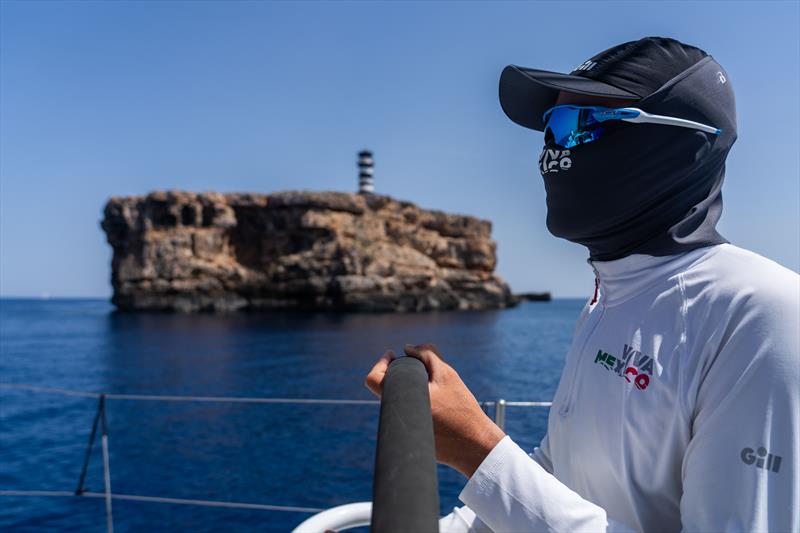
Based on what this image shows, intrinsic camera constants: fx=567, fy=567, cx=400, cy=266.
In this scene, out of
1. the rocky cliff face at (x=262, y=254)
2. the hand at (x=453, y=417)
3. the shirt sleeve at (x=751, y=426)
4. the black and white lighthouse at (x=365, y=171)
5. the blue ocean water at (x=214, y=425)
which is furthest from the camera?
the black and white lighthouse at (x=365, y=171)

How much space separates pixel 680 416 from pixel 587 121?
1.63ft

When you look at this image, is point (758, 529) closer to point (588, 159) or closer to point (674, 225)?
point (674, 225)

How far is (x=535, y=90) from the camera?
3.67 feet

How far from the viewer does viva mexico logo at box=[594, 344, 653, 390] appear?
842mm

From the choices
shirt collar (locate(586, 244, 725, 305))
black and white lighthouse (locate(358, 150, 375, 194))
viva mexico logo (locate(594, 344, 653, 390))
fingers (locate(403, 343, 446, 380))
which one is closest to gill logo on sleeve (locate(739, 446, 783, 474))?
viva mexico logo (locate(594, 344, 653, 390))

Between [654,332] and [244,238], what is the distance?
6682 cm

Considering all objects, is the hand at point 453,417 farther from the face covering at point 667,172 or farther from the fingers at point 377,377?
the face covering at point 667,172

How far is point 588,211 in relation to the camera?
3.24 feet

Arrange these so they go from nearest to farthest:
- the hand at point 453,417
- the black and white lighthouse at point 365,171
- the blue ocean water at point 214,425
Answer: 1. the hand at point 453,417
2. the blue ocean water at point 214,425
3. the black and white lighthouse at point 365,171

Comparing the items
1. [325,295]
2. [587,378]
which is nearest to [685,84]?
[587,378]

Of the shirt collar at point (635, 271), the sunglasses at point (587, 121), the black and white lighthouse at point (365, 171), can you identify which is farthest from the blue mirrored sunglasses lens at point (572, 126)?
the black and white lighthouse at point (365, 171)

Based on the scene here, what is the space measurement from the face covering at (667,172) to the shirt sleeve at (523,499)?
401mm

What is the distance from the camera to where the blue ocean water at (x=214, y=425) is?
9797mm

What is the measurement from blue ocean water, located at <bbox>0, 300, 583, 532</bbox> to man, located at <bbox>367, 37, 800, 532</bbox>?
898cm
